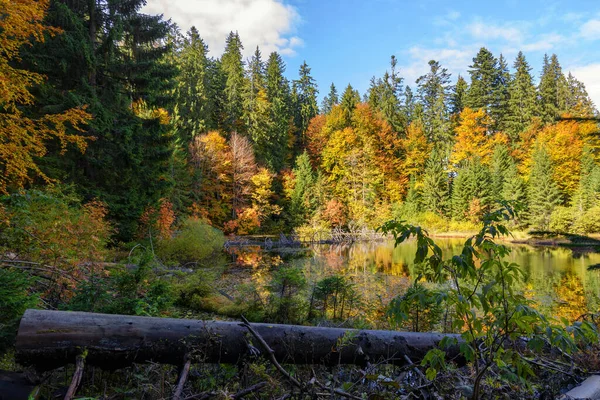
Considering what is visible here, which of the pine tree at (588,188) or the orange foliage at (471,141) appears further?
the orange foliage at (471,141)

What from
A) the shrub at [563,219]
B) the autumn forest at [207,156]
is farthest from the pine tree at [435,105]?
the shrub at [563,219]

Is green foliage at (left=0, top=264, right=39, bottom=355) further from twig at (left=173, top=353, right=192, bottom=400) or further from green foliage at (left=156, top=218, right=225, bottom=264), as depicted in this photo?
green foliage at (left=156, top=218, right=225, bottom=264)

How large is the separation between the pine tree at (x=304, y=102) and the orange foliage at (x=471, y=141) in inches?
702

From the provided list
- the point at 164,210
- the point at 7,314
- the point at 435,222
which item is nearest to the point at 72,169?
the point at 164,210

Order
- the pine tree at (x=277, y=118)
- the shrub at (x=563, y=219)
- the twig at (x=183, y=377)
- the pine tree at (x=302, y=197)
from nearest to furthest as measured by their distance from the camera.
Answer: the twig at (x=183, y=377) < the shrub at (x=563, y=219) < the pine tree at (x=302, y=197) < the pine tree at (x=277, y=118)

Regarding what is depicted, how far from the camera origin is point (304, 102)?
45594mm

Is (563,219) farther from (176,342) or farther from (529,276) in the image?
(176,342)

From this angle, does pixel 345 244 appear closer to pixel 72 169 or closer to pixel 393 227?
pixel 72 169

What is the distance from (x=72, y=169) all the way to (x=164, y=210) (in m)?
3.94

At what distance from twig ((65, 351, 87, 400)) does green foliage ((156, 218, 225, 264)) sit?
10533 millimetres

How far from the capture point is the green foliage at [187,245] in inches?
491

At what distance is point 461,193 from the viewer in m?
29.8

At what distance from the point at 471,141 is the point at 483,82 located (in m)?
10.6

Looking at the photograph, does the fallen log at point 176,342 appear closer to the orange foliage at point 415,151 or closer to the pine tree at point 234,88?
the pine tree at point 234,88
